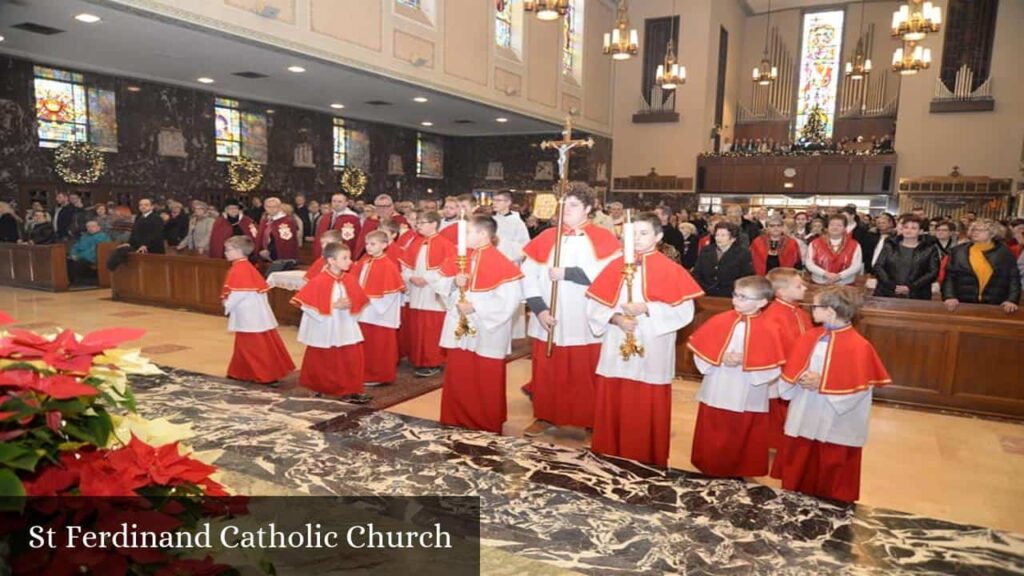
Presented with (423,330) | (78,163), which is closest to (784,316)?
(423,330)

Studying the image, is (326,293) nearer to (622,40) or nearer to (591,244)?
(591,244)

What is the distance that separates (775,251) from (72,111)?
46.4 feet

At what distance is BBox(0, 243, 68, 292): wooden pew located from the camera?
38.2 ft

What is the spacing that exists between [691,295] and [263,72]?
38.4ft

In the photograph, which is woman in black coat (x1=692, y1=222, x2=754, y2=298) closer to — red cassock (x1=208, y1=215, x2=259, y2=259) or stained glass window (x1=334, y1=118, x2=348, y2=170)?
red cassock (x1=208, y1=215, x2=259, y2=259)

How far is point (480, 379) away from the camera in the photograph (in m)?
5.06

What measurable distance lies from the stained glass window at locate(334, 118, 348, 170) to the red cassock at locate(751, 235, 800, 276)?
14.5 metres

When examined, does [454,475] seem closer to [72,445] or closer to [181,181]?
[72,445]

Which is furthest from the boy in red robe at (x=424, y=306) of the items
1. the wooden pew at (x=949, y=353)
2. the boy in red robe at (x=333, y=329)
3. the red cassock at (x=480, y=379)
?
the wooden pew at (x=949, y=353)

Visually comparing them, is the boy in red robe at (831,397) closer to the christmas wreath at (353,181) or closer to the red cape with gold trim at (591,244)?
the red cape with gold trim at (591,244)

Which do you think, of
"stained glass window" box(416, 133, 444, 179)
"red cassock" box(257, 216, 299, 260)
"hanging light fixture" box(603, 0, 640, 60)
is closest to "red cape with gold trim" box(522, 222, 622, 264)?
"red cassock" box(257, 216, 299, 260)

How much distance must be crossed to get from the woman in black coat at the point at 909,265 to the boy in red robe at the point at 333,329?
5.70 m

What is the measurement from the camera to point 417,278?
6.89m

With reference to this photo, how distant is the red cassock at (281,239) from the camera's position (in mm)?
9672
